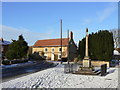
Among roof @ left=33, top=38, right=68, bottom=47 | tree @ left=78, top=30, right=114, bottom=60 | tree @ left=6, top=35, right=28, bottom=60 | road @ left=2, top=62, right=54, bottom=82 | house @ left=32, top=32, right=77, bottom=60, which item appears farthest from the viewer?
roof @ left=33, top=38, right=68, bottom=47

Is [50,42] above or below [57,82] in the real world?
above

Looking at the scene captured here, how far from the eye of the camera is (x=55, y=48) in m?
38.4

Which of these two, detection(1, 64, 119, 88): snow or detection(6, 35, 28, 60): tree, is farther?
detection(6, 35, 28, 60): tree

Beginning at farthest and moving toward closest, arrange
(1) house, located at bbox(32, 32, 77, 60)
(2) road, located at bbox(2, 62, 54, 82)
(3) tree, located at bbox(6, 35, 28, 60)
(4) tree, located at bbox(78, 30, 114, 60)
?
1. (1) house, located at bbox(32, 32, 77, 60)
2. (3) tree, located at bbox(6, 35, 28, 60)
3. (4) tree, located at bbox(78, 30, 114, 60)
4. (2) road, located at bbox(2, 62, 54, 82)

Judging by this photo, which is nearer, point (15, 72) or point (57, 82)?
point (57, 82)

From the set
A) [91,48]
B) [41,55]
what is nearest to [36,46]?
[41,55]

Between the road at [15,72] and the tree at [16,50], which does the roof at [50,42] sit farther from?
the road at [15,72]

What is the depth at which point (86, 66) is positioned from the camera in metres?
13.0

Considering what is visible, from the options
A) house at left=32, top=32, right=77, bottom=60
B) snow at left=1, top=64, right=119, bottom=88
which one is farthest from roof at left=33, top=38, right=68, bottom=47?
snow at left=1, top=64, right=119, bottom=88

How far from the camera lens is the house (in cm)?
3684

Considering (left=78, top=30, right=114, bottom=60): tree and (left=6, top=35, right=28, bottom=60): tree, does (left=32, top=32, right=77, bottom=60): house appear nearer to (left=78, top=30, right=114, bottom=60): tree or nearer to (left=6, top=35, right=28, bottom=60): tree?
(left=6, top=35, right=28, bottom=60): tree

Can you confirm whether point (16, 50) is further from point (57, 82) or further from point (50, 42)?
point (57, 82)

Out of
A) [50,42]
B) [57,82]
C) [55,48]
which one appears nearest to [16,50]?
[55,48]

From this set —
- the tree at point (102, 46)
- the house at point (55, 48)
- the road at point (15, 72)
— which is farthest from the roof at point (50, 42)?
the road at point (15, 72)
